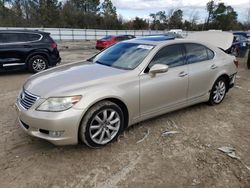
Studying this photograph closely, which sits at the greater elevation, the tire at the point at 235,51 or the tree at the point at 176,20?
the tree at the point at 176,20

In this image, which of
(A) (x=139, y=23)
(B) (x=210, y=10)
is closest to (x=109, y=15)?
(A) (x=139, y=23)

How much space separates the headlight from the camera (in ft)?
10.9

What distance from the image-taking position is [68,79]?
12.5 ft

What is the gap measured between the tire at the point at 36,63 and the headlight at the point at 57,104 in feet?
21.3

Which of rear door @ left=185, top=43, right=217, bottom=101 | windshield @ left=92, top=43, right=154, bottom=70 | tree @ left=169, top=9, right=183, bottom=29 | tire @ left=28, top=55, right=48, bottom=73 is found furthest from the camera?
tree @ left=169, top=9, right=183, bottom=29

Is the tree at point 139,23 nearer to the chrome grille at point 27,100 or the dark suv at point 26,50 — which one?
the dark suv at point 26,50

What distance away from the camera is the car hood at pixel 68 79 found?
348cm

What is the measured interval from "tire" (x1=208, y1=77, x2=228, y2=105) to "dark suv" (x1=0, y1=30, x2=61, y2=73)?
6.44m

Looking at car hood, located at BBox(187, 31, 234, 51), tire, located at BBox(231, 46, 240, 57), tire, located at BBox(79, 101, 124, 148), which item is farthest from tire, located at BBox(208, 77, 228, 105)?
tire, located at BBox(231, 46, 240, 57)

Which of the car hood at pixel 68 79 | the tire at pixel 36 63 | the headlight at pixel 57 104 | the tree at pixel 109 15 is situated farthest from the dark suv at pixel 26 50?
the tree at pixel 109 15

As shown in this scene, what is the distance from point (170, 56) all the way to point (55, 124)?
2370 millimetres

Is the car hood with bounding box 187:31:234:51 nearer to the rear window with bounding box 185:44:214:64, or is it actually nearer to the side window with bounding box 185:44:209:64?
the rear window with bounding box 185:44:214:64

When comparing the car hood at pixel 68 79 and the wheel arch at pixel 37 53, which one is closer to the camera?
the car hood at pixel 68 79

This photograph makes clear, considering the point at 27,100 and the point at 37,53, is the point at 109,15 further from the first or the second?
the point at 27,100
